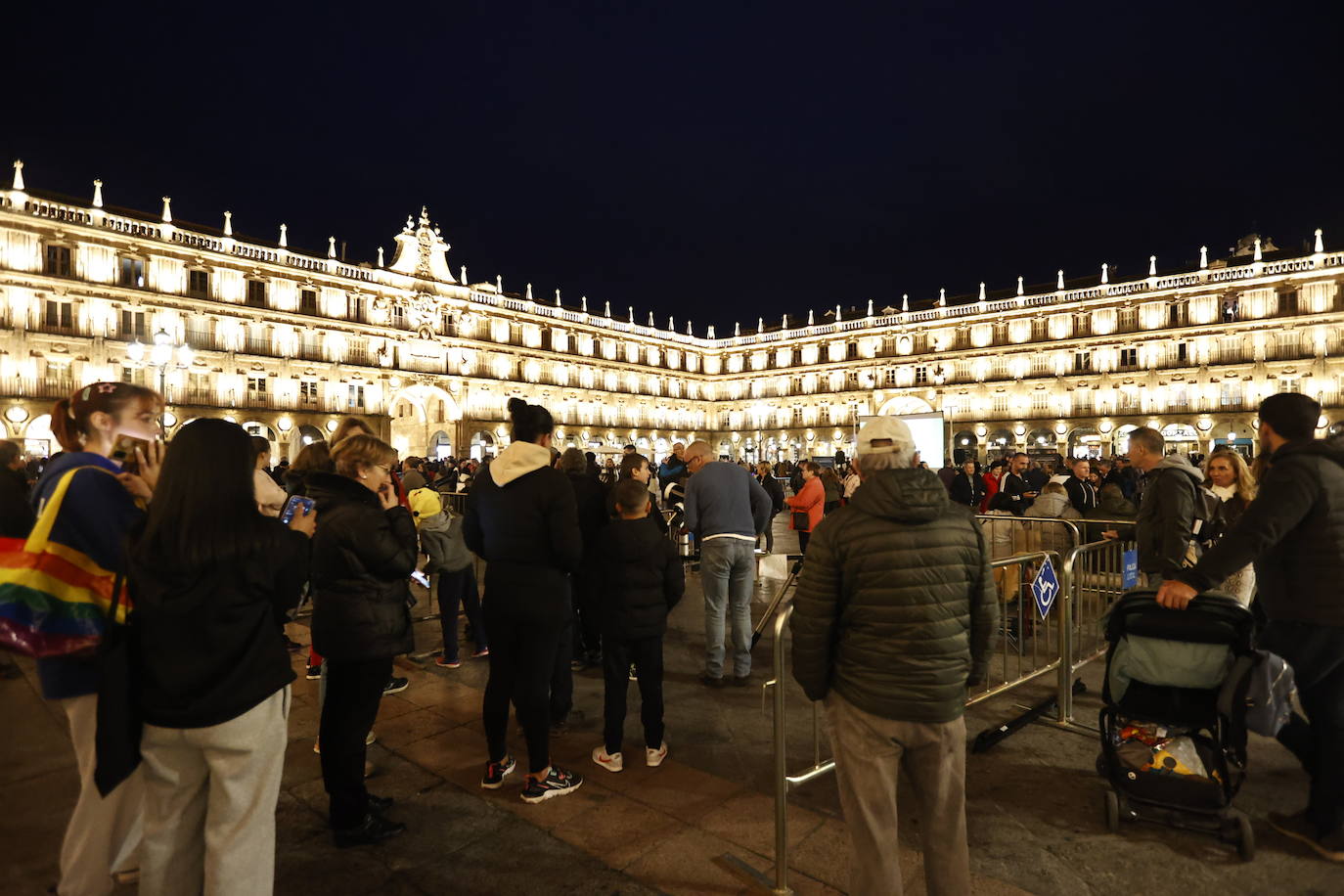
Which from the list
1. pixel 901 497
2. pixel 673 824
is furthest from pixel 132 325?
Answer: pixel 901 497

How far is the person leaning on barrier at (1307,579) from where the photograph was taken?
3174 millimetres

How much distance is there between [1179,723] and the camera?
11.0ft

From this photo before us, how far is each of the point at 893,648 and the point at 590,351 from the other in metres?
51.1

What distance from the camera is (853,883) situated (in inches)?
98.4

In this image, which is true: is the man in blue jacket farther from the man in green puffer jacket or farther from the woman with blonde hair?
the woman with blonde hair

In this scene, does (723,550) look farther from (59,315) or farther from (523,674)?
(59,315)

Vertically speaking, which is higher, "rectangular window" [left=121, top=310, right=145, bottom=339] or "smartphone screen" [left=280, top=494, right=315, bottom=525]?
"rectangular window" [left=121, top=310, right=145, bottom=339]

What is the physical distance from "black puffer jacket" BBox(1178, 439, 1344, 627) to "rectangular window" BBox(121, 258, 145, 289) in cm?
3918

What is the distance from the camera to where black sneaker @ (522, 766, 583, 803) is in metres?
3.65

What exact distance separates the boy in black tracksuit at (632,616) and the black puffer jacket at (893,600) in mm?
1655

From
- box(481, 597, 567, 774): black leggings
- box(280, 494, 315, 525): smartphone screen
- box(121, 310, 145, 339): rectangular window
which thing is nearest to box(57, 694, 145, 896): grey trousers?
box(280, 494, 315, 525): smartphone screen

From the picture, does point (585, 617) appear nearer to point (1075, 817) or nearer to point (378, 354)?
point (1075, 817)

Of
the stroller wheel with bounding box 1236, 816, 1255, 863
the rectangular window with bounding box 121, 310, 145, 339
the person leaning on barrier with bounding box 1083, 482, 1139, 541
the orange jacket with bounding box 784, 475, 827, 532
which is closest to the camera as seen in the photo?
the stroller wheel with bounding box 1236, 816, 1255, 863

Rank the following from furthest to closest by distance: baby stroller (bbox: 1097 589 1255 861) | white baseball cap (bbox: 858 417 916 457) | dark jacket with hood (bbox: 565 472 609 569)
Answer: dark jacket with hood (bbox: 565 472 609 569) → baby stroller (bbox: 1097 589 1255 861) → white baseball cap (bbox: 858 417 916 457)
